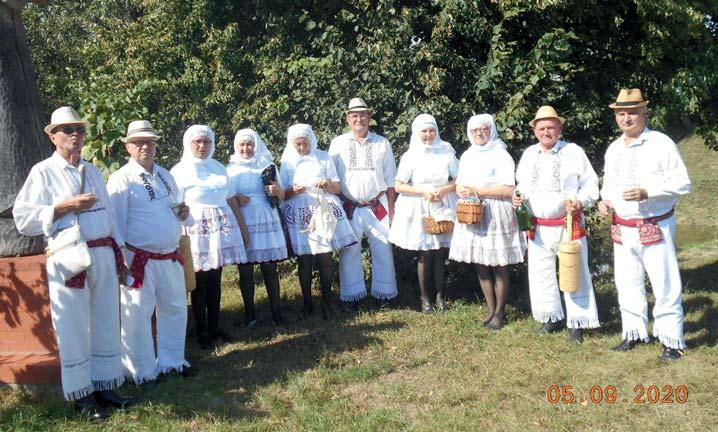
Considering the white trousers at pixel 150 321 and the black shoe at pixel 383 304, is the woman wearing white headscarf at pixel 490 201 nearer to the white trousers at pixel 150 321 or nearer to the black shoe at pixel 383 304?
the black shoe at pixel 383 304

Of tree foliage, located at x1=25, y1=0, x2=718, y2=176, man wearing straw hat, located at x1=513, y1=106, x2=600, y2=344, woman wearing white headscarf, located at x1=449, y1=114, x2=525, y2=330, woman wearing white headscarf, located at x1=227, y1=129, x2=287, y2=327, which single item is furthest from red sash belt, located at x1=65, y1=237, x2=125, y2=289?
man wearing straw hat, located at x1=513, y1=106, x2=600, y2=344

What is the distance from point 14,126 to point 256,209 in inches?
86.8

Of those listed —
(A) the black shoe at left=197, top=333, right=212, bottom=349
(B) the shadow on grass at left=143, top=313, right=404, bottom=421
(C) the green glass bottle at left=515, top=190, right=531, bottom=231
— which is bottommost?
(B) the shadow on grass at left=143, top=313, right=404, bottom=421

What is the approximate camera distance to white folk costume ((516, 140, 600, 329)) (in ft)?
18.5

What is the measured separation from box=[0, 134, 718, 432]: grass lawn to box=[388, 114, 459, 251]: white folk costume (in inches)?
31.8

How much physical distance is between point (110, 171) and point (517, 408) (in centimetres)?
503

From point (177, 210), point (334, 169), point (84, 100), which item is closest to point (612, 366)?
point (334, 169)

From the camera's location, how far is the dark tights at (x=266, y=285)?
6.55 meters

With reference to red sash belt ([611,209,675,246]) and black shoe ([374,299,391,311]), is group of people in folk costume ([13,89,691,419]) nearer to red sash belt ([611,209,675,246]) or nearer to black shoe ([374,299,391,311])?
red sash belt ([611,209,675,246])

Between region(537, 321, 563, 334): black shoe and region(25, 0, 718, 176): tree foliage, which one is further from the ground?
region(25, 0, 718, 176): tree foliage

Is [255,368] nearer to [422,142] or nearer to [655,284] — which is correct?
[422,142]

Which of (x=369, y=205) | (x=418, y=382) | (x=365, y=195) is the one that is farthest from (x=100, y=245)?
(x=369, y=205)

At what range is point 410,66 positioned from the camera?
7551 millimetres
